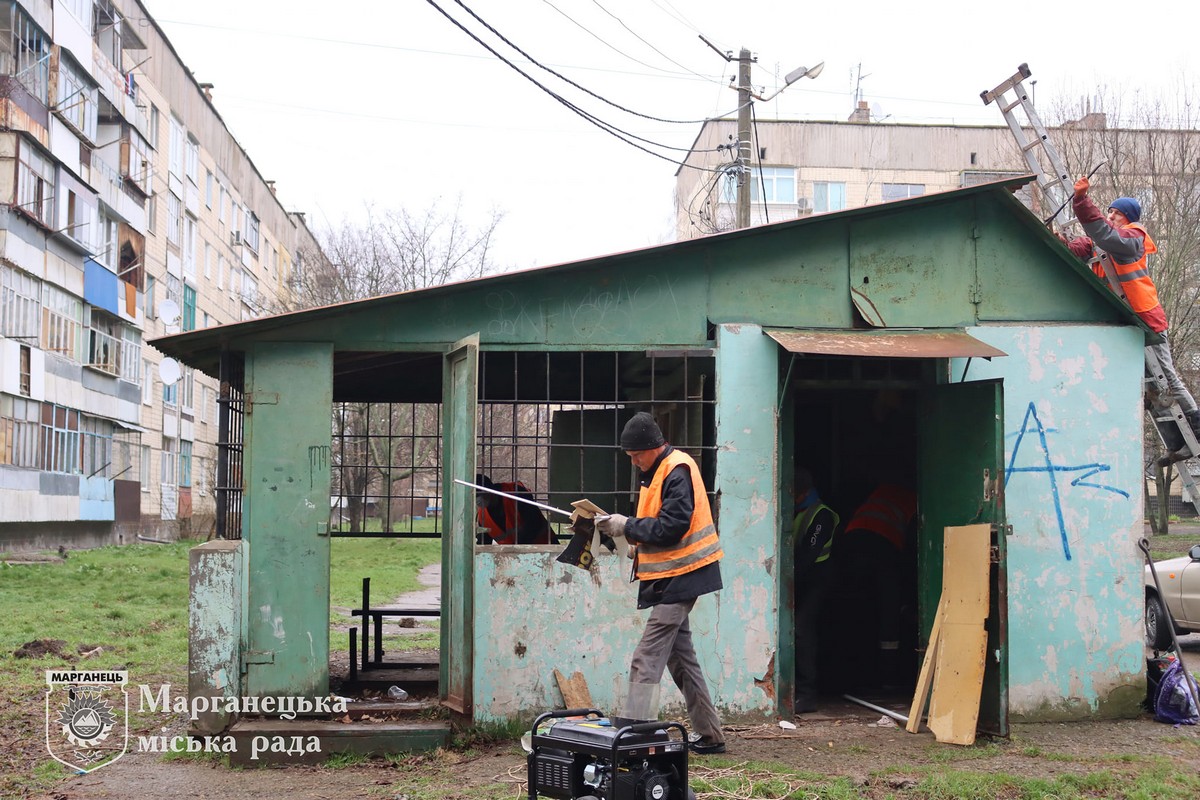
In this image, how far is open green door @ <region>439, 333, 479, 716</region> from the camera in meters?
7.40

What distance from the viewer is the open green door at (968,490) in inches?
301

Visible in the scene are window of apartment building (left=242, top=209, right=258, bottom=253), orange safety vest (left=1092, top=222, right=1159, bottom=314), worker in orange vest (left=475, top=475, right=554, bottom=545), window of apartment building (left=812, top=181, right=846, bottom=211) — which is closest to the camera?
orange safety vest (left=1092, top=222, right=1159, bottom=314)

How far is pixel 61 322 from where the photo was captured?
26.4 meters

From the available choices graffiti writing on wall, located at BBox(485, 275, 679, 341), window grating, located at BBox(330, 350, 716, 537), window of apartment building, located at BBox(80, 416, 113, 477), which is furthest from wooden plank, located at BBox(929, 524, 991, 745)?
window of apartment building, located at BBox(80, 416, 113, 477)

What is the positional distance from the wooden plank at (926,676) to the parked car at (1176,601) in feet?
16.7

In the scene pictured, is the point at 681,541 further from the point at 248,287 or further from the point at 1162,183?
the point at 248,287

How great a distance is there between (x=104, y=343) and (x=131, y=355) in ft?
7.67

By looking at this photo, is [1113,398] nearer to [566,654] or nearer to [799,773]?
[799,773]

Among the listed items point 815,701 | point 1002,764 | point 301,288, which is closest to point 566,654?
point 815,701

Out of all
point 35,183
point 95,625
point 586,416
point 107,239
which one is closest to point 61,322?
point 35,183

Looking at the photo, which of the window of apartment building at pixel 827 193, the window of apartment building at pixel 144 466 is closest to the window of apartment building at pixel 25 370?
the window of apartment building at pixel 144 466

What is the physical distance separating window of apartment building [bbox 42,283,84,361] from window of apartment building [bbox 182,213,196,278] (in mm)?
11259

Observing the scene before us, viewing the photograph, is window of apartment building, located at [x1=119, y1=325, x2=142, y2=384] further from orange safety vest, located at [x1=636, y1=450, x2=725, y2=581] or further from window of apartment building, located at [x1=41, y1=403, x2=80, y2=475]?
orange safety vest, located at [x1=636, y1=450, x2=725, y2=581]

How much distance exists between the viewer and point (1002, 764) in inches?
277
